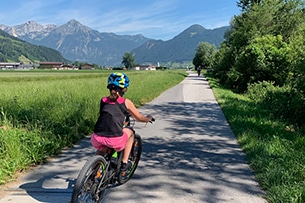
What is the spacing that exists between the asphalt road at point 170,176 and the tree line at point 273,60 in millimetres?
6319

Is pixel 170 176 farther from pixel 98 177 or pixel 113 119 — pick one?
pixel 113 119

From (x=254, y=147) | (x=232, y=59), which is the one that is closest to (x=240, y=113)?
(x=254, y=147)

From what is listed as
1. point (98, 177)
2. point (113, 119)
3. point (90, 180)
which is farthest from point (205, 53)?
point (90, 180)

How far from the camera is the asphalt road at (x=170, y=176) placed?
3568 millimetres

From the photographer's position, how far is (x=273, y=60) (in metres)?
19.2

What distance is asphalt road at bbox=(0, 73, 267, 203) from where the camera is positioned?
11.7 ft

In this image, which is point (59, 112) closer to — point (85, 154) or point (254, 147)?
point (85, 154)

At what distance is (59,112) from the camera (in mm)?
7465

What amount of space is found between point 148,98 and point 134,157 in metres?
10.5

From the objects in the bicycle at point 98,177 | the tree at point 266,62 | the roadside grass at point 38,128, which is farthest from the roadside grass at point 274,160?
the tree at point 266,62

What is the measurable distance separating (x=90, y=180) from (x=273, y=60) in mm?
18969

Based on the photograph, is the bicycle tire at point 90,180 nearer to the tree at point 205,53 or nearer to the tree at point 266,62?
the tree at point 266,62

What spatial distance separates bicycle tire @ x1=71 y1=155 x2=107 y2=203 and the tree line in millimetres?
9320

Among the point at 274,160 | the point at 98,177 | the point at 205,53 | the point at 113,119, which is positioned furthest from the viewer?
the point at 205,53
